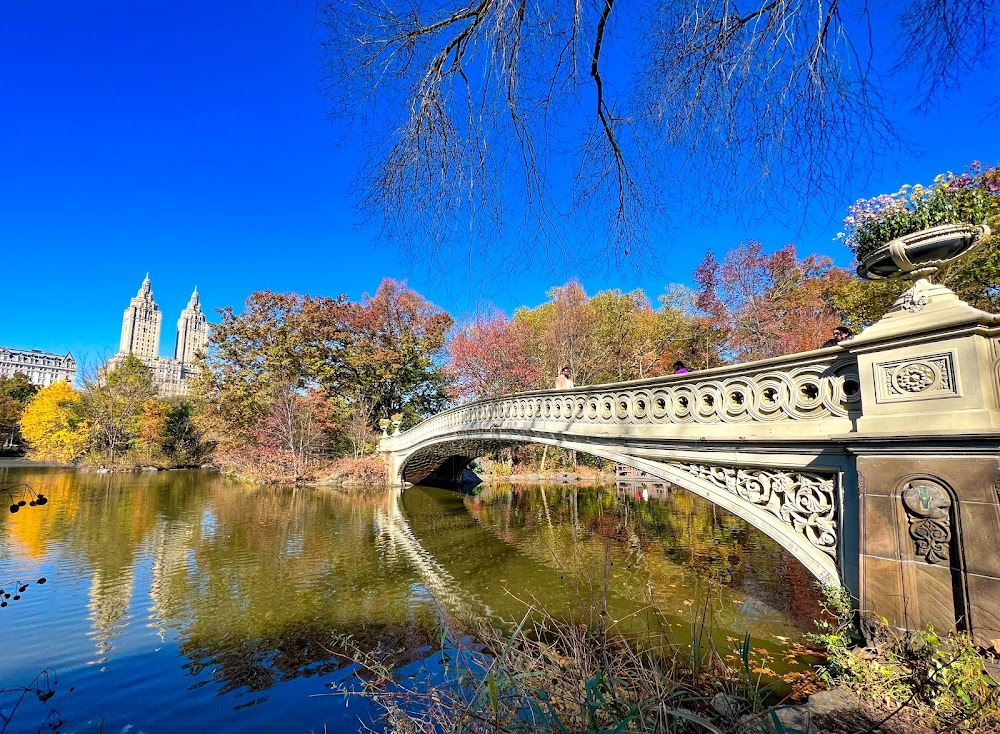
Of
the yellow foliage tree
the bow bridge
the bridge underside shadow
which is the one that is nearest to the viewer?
the bow bridge

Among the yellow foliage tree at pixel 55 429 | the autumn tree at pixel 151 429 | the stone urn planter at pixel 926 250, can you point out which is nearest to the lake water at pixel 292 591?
the stone urn planter at pixel 926 250

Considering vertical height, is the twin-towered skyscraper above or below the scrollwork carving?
above

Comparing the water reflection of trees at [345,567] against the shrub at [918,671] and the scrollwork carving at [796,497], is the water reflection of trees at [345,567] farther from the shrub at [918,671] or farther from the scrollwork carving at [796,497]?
the shrub at [918,671]

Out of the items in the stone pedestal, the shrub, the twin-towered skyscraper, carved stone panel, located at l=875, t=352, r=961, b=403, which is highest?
the twin-towered skyscraper

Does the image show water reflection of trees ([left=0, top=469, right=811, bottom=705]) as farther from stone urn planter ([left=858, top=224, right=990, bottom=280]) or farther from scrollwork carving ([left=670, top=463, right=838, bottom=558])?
stone urn planter ([left=858, top=224, right=990, bottom=280])

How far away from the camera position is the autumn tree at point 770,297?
2078 cm

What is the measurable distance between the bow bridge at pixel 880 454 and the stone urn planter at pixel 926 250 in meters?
0.18

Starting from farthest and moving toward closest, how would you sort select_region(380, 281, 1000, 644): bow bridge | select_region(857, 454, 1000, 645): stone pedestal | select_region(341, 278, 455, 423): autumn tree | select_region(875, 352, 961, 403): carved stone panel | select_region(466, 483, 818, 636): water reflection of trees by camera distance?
select_region(341, 278, 455, 423): autumn tree → select_region(466, 483, 818, 636): water reflection of trees → select_region(875, 352, 961, 403): carved stone panel → select_region(380, 281, 1000, 644): bow bridge → select_region(857, 454, 1000, 645): stone pedestal

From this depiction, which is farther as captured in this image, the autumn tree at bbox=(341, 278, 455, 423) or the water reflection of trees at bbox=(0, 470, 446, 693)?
the autumn tree at bbox=(341, 278, 455, 423)

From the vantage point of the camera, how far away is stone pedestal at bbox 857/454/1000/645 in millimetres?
2992

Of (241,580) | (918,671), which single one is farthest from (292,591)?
(918,671)

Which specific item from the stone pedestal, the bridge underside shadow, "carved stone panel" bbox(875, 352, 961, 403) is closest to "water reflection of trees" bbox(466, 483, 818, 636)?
the bridge underside shadow

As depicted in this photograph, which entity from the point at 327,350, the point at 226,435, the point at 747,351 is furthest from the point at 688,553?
the point at 226,435

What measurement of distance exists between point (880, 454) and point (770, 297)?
834 inches
